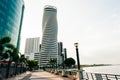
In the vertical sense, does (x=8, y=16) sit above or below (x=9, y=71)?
above

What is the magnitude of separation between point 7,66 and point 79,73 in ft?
72.9

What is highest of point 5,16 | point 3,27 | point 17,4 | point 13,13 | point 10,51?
point 17,4

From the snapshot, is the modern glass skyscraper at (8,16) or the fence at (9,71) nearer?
the fence at (9,71)

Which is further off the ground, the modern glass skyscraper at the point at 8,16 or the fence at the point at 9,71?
the modern glass skyscraper at the point at 8,16

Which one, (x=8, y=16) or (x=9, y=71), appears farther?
(x=8, y=16)

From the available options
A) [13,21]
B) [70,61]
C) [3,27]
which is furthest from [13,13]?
[70,61]

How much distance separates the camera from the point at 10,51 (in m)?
30.0

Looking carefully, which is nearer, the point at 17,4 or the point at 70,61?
the point at 17,4

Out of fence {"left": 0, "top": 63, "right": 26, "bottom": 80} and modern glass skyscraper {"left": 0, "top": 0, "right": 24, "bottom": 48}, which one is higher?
modern glass skyscraper {"left": 0, "top": 0, "right": 24, "bottom": 48}

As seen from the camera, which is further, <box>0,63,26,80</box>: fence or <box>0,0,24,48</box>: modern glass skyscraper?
<box>0,0,24,48</box>: modern glass skyscraper

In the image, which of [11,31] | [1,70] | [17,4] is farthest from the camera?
[17,4]

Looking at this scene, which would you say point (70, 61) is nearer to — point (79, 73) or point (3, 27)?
point (3, 27)

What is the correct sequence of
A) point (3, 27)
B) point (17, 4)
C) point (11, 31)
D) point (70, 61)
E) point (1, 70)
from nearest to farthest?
point (1, 70) → point (3, 27) → point (11, 31) → point (17, 4) → point (70, 61)

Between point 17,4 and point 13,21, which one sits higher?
point 17,4
